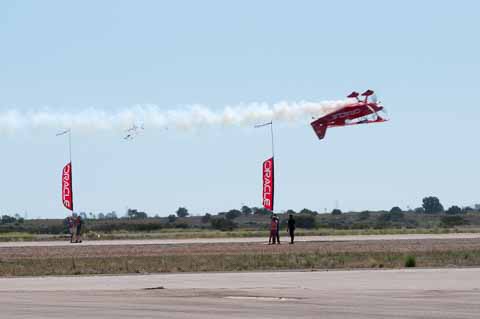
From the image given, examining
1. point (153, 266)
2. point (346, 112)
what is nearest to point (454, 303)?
point (153, 266)

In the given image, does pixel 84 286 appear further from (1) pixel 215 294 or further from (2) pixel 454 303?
(2) pixel 454 303

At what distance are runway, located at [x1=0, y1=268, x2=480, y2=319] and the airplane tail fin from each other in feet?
82.8

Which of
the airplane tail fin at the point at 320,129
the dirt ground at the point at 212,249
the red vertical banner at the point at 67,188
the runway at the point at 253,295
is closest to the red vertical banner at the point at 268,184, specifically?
the airplane tail fin at the point at 320,129

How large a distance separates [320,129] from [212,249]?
10974 millimetres

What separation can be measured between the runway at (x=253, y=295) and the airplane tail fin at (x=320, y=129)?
25244mm

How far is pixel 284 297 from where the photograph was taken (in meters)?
22.9

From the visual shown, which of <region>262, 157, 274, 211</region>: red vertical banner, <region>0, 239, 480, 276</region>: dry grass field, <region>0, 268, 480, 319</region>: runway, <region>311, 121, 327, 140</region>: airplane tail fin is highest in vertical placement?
<region>311, 121, 327, 140</region>: airplane tail fin

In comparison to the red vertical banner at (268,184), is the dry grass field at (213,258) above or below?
below

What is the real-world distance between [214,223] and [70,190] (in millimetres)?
63254

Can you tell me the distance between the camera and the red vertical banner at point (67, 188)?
206 ft

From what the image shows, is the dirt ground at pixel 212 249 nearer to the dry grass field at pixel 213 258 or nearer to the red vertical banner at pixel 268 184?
the dry grass field at pixel 213 258

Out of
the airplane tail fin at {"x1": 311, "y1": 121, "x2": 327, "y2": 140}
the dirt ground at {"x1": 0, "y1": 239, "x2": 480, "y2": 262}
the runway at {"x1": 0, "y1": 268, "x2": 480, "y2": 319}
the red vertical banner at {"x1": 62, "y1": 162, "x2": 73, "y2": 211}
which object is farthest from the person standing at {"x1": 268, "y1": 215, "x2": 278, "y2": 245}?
the runway at {"x1": 0, "y1": 268, "x2": 480, "y2": 319}

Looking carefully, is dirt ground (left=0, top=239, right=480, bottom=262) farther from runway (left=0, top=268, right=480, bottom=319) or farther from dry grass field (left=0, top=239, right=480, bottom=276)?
runway (left=0, top=268, right=480, bottom=319)

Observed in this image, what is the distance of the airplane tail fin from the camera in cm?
5572
